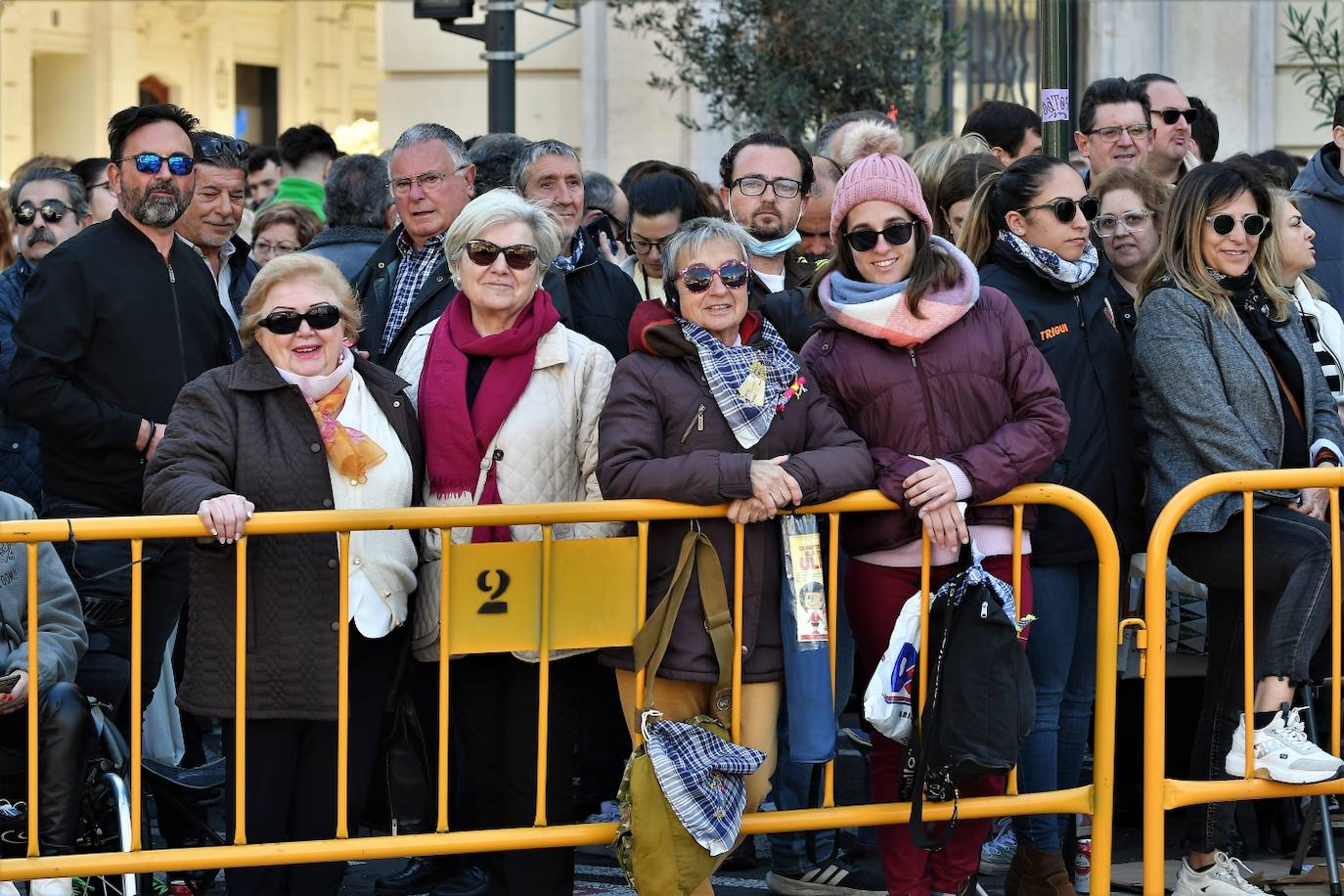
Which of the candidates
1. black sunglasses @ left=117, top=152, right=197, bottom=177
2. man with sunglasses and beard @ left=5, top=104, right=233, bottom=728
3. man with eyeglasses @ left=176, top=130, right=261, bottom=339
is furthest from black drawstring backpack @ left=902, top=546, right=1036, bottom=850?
man with eyeglasses @ left=176, top=130, right=261, bottom=339

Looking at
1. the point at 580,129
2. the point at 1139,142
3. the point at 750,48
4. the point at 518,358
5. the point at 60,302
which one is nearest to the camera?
the point at 518,358

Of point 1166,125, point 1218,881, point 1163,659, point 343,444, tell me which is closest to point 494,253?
point 343,444

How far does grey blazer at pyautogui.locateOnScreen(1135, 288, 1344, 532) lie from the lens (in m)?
5.57

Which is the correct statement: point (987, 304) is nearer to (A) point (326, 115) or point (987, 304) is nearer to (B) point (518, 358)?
(B) point (518, 358)

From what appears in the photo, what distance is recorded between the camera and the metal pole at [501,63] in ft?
33.5

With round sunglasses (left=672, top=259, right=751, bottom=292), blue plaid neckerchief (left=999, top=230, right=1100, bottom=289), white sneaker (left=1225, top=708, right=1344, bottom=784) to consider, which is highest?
blue plaid neckerchief (left=999, top=230, right=1100, bottom=289)

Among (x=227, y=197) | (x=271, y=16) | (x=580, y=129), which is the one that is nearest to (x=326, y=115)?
(x=271, y=16)

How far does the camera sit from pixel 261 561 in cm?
499

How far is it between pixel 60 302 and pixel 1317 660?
13.6 feet

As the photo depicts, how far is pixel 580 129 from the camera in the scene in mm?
14453

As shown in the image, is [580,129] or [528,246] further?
[580,129]

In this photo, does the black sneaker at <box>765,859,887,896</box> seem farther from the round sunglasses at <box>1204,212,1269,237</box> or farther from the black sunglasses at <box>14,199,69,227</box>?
the black sunglasses at <box>14,199,69,227</box>

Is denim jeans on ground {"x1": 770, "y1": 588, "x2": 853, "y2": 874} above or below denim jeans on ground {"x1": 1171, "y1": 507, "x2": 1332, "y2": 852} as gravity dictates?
below

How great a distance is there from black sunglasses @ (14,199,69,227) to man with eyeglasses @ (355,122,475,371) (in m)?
1.88
